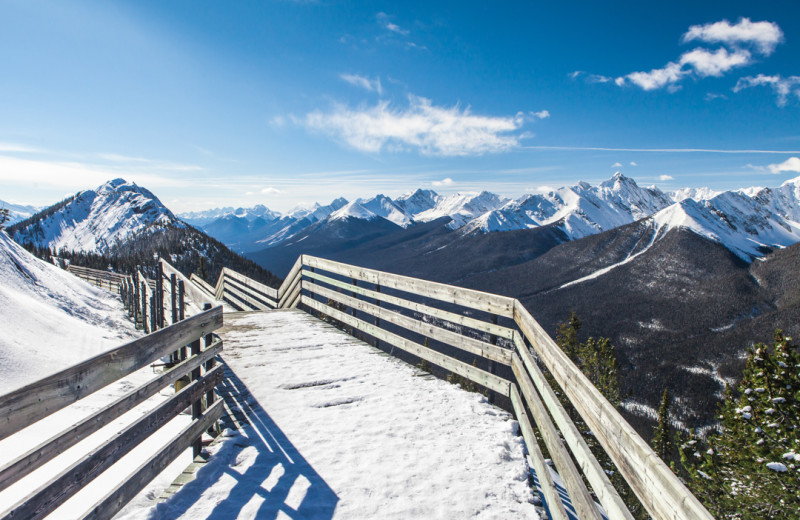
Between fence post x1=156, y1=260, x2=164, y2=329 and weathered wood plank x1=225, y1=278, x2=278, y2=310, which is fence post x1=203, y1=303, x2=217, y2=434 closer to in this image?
fence post x1=156, y1=260, x2=164, y2=329

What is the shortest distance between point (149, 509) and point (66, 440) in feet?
4.24

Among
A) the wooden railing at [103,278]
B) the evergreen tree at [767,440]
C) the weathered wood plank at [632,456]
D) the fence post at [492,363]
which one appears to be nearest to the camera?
the weathered wood plank at [632,456]

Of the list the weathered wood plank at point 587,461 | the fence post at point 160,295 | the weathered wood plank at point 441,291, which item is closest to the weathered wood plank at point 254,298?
the fence post at point 160,295

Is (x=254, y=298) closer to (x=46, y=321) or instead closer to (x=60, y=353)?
(x=46, y=321)

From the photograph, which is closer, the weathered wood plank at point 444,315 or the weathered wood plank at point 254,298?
the weathered wood plank at point 444,315

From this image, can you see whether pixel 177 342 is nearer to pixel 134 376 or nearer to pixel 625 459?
pixel 625 459

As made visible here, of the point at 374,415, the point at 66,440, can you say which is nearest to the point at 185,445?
the point at 66,440

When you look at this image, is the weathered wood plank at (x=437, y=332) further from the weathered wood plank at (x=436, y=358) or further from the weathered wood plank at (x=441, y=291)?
the weathered wood plank at (x=441, y=291)

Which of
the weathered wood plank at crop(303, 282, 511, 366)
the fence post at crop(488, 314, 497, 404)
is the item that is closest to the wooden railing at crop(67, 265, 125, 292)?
the weathered wood plank at crop(303, 282, 511, 366)

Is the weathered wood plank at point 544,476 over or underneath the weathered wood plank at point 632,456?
underneath

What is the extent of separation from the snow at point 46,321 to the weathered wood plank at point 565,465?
3674mm

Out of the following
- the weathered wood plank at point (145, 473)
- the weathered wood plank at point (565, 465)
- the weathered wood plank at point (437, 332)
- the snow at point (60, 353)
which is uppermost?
the weathered wood plank at point (437, 332)

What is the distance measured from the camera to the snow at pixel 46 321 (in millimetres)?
8289

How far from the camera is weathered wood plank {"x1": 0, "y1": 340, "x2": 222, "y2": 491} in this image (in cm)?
204
